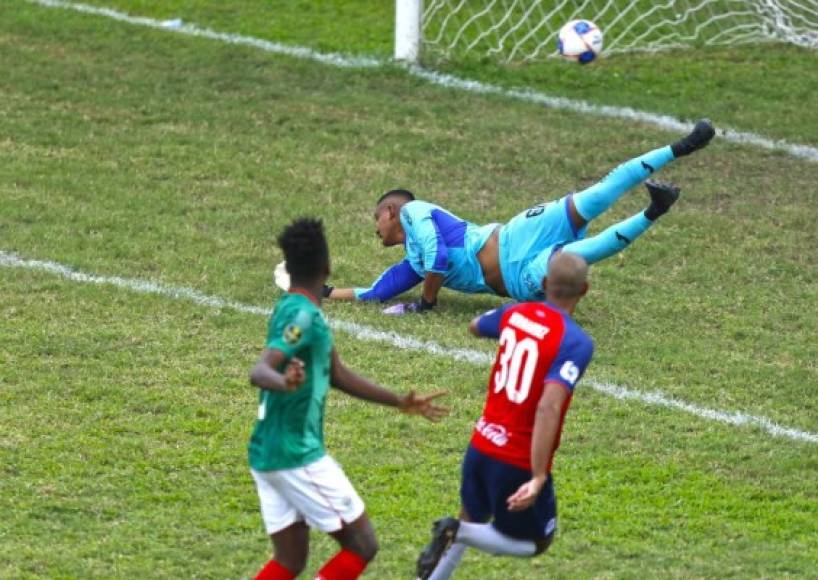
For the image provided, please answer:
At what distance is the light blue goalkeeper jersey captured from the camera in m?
9.68

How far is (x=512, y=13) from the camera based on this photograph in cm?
1597

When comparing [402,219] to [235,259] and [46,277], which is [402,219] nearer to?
[235,259]

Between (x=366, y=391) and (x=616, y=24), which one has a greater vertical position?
(x=366, y=391)

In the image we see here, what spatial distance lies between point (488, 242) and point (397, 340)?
3.10 feet

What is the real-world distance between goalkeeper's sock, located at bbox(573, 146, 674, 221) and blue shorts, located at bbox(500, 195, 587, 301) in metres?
0.10

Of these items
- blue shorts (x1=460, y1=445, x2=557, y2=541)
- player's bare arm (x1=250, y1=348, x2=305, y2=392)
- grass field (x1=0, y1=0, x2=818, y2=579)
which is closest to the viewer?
player's bare arm (x1=250, y1=348, x2=305, y2=392)

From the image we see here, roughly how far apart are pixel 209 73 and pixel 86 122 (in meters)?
1.71

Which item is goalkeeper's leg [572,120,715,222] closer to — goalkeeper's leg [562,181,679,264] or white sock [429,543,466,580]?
goalkeeper's leg [562,181,679,264]

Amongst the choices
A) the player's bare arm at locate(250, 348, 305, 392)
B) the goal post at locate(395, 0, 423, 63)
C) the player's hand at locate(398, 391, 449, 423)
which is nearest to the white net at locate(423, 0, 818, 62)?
the goal post at locate(395, 0, 423, 63)

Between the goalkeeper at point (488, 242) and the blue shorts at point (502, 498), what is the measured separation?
11.9ft

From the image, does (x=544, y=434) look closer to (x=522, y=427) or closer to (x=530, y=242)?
(x=522, y=427)

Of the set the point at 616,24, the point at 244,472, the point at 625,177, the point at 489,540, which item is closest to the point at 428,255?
the point at 625,177

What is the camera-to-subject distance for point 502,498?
230 inches

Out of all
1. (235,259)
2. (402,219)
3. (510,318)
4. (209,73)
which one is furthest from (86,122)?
(510,318)
